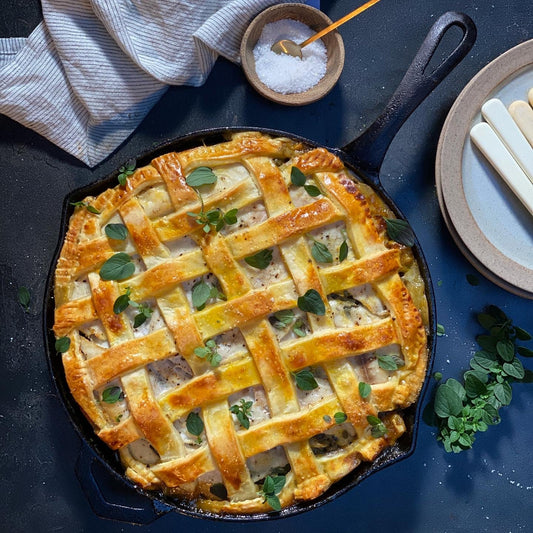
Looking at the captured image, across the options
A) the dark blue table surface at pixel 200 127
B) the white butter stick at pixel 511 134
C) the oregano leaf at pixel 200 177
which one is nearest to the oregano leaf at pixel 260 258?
the oregano leaf at pixel 200 177

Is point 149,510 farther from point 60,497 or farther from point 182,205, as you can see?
point 182,205

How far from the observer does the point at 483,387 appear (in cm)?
213

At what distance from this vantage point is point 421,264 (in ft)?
6.27

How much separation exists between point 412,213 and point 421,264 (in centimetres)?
31

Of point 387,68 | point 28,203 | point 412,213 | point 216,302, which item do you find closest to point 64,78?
point 28,203

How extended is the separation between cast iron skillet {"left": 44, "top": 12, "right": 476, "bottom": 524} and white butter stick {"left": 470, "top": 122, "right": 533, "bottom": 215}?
9.7 inches

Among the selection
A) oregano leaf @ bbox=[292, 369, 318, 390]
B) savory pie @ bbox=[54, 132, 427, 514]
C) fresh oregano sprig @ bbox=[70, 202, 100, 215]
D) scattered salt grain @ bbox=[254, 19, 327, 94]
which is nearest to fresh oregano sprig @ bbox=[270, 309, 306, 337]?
savory pie @ bbox=[54, 132, 427, 514]

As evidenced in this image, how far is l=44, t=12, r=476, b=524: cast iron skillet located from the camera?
6.11 ft

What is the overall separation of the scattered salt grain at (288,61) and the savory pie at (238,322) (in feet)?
0.93

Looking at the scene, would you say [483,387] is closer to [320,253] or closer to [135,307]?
[320,253]

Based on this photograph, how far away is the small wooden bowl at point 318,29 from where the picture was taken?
2010 millimetres

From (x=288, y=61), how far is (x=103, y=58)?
0.56m

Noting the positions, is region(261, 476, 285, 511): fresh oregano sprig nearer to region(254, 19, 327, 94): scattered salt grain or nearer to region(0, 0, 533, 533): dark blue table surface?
region(0, 0, 533, 533): dark blue table surface

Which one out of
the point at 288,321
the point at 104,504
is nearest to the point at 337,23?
the point at 288,321
